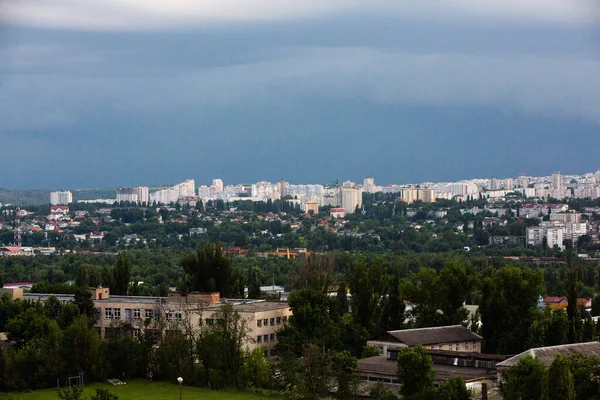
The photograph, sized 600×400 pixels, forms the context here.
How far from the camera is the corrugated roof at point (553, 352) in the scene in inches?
989

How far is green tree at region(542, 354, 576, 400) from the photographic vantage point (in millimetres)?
21000

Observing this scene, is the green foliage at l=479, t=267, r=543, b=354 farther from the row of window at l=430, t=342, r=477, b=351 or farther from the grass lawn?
the grass lawn

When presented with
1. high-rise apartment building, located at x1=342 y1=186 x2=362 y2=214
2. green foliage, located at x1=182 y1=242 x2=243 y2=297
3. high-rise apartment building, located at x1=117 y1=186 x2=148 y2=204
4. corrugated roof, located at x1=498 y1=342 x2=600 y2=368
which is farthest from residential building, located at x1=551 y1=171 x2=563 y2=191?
corrugated roof, located at x1=498 y1=342 x2=600 y2=368

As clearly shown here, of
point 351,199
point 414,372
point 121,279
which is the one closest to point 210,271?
point 121,279

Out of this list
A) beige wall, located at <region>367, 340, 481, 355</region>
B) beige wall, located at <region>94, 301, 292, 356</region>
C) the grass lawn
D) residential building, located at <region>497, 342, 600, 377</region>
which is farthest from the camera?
beige wall, located at <region>94, 301, 292, 356</region>

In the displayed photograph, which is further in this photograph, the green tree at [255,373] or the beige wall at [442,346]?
the beige wall at [442,346]

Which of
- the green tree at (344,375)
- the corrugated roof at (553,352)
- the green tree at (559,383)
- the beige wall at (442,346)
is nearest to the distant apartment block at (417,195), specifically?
the beige wall at (442,346)

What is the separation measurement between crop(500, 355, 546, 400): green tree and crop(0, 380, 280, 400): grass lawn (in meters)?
5.90

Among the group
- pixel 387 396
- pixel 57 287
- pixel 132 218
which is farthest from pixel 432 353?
pixel 132 218

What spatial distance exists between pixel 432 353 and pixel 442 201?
119 meters

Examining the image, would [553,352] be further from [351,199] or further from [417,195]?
[417,195]

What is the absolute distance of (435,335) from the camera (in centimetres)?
3002

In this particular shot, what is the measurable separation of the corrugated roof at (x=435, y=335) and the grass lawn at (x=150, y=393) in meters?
4.27

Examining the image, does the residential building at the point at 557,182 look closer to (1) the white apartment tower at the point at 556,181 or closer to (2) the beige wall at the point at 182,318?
(1) the white apartment tower at the point at 556,181
